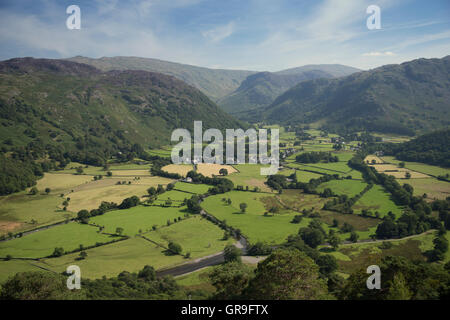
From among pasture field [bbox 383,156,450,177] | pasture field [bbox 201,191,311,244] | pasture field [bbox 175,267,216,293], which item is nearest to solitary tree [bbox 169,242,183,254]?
pasture field [bbox 175,267,216,293]

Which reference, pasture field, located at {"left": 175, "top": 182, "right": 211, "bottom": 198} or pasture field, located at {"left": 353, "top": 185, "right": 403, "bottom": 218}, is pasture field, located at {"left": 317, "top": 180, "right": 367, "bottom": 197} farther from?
pasture field, located at {"left": 175, "top": 182, "right": 211, "bottom": 198}

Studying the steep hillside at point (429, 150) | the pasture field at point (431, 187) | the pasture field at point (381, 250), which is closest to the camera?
the pasture field at point (381, 250)

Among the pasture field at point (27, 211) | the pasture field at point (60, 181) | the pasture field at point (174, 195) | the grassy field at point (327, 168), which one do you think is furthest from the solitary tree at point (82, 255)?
the grassy field at point (327, 168)

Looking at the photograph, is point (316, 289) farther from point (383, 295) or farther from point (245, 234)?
point (245, 234)

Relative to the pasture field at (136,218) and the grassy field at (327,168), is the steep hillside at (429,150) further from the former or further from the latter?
the pasture field at (136,218)
